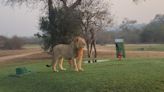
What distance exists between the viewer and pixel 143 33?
223 ft

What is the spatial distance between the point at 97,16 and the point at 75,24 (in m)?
4.10

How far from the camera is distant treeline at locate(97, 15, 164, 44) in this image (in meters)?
65.9

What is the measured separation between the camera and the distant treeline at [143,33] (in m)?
65.9

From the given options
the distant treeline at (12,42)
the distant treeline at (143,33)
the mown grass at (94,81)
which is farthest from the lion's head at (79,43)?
the distant treeline at (12,42)

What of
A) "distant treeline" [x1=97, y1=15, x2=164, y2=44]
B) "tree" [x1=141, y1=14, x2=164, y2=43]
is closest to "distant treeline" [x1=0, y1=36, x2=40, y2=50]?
"distant treeline" [x1=97, y1=15, x2=164, y2=44]

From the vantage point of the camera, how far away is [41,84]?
43.2 ft

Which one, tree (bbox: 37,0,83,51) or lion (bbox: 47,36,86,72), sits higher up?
tree (bbox: 37,0,83,51)

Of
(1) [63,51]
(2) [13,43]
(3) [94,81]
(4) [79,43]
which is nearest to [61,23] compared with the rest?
(1) [63,51]

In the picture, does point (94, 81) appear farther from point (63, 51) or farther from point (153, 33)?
point (153, 33)

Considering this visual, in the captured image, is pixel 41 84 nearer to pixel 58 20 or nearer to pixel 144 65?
pixel 144 65

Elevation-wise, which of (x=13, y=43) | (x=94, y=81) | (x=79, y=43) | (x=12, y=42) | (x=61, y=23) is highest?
(x=61, y=23)

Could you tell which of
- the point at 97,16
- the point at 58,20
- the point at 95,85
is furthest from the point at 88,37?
the point at 95,85

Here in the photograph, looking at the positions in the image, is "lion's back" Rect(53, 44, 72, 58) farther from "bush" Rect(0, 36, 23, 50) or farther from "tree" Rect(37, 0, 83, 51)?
"bush" Rect(0, 36, 23, 50)

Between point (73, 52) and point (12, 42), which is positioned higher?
point (12, 42)
